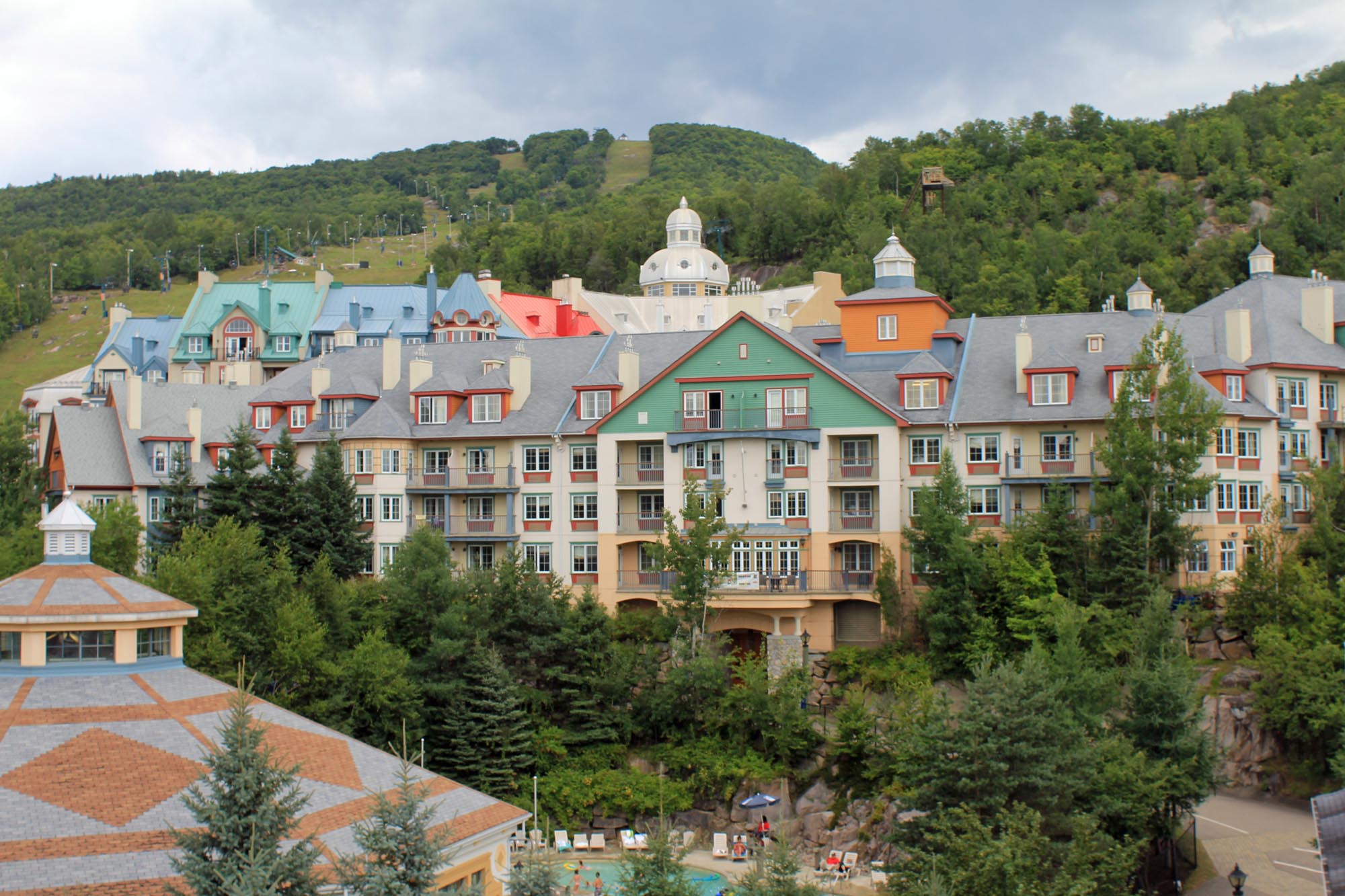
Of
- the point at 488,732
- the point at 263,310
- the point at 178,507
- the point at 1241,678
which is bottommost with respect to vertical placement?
the point at 488,732

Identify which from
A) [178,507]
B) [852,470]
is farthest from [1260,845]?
[178,507]

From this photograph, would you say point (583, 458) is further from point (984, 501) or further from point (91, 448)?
point (91, 448)

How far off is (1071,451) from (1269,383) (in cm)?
877

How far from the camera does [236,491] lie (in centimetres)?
5544

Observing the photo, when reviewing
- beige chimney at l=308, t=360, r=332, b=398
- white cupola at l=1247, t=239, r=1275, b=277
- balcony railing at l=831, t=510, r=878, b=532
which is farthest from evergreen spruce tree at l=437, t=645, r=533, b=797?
white cupola at l=1247, t=239, r=1275, b=277

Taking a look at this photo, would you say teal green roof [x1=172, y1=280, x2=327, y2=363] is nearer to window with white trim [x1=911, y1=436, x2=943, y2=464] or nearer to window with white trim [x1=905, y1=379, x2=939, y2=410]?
window with white trim [x1=905, y1=379, x2=939, y2=410]

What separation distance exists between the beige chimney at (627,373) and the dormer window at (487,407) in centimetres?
521

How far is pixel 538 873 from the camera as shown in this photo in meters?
23.5

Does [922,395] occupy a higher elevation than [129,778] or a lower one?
higher

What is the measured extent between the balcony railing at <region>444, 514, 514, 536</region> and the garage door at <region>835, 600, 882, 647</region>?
45.5ft

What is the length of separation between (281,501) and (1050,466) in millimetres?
29482

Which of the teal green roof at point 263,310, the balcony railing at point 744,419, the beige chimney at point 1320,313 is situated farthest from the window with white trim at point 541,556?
the teal green roof at point 263,310

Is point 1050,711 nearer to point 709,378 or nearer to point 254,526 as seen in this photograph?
point 709,378

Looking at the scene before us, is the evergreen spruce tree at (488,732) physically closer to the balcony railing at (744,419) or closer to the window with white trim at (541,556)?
the window with white trim at (541,556)
